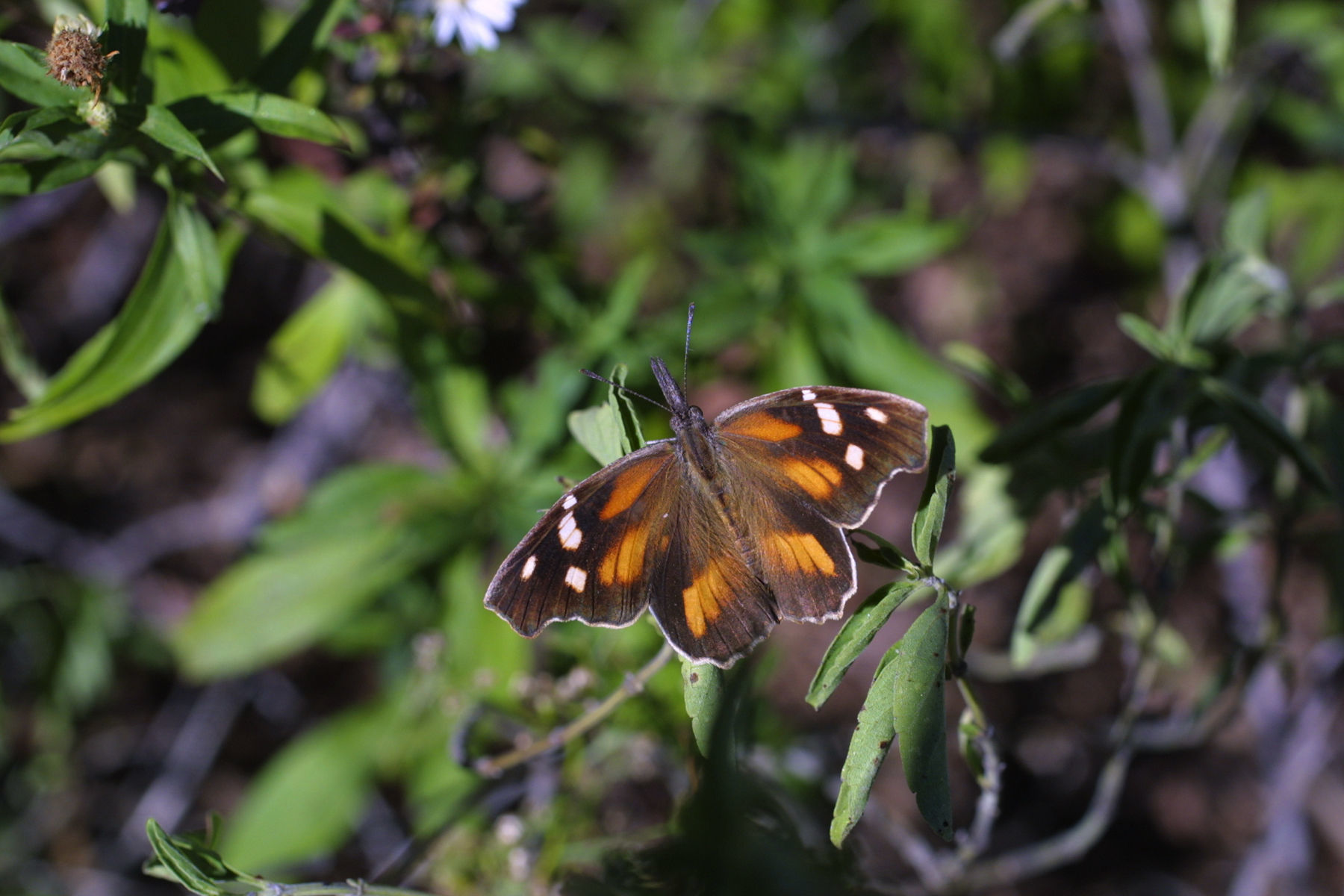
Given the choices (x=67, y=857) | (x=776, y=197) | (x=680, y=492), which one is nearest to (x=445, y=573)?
(x=680, y=492)

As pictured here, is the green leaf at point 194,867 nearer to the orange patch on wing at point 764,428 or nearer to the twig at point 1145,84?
the orange patch on wing at point 764,428

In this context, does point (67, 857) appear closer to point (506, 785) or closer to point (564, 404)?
point (506, 785)

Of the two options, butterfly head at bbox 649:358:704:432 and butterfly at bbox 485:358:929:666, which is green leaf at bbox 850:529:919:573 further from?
butterfly head at bbox 649:358:704:432

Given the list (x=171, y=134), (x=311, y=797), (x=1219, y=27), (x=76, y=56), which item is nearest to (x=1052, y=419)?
(x=1219, y=27)

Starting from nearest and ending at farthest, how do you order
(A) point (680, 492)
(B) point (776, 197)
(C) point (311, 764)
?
(A) point (680, 492)
(B) point (776, 197)
(C) point (311, 764)

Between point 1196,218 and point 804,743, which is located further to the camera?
point 1196,218

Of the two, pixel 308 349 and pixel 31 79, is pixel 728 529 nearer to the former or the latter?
pixel 31 79
